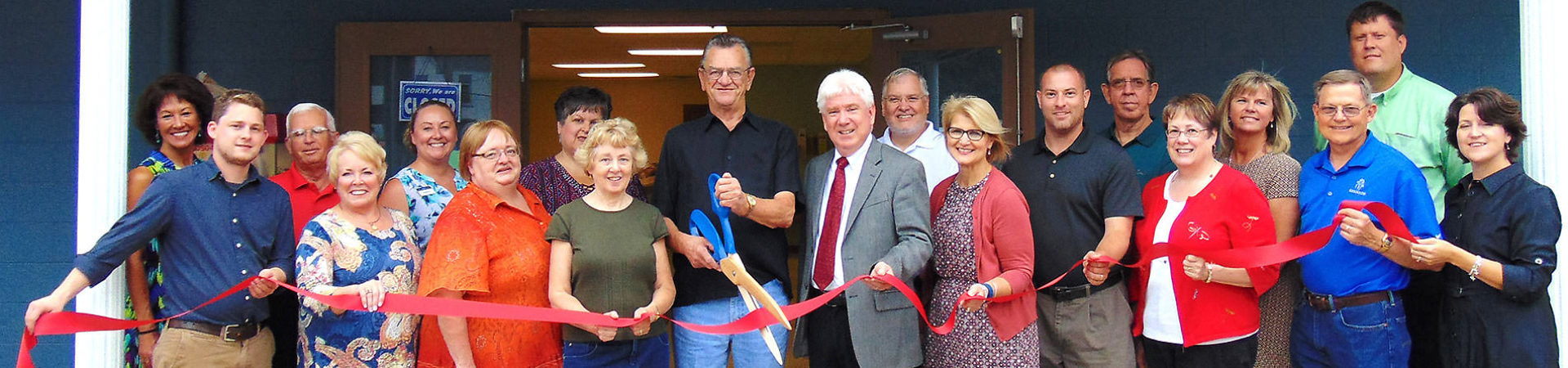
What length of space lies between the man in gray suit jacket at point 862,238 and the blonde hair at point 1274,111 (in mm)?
1156

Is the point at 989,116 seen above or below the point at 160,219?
above

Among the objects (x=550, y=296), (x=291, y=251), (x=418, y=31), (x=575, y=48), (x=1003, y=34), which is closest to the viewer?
(x=550, y=296)

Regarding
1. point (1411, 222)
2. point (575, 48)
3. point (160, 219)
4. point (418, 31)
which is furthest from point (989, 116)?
point (575, 48)

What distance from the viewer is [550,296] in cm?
324

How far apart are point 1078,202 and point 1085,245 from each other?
136mm

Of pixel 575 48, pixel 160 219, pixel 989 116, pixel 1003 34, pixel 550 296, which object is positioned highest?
pixel 575 48

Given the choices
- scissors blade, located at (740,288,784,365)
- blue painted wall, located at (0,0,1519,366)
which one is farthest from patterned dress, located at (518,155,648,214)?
blue painted wall, located at (0,0,1519,366)

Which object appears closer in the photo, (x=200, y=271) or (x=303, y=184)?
(x=200, y=271)

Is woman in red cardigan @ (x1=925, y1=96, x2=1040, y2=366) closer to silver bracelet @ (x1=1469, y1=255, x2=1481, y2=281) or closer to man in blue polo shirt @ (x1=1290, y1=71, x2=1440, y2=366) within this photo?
man in blue polo shirt @ (x1=1290, y1=71, x2=1440, y2=366)

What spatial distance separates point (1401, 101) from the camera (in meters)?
4.00

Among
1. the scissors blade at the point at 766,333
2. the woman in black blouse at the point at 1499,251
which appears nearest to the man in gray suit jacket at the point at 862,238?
the scissors blade at the point at 766,333

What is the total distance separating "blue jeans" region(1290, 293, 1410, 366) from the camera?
338cm

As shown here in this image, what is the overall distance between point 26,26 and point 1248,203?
19.5 ft

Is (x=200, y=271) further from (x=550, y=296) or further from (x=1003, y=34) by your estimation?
(x=1003, y=34)
